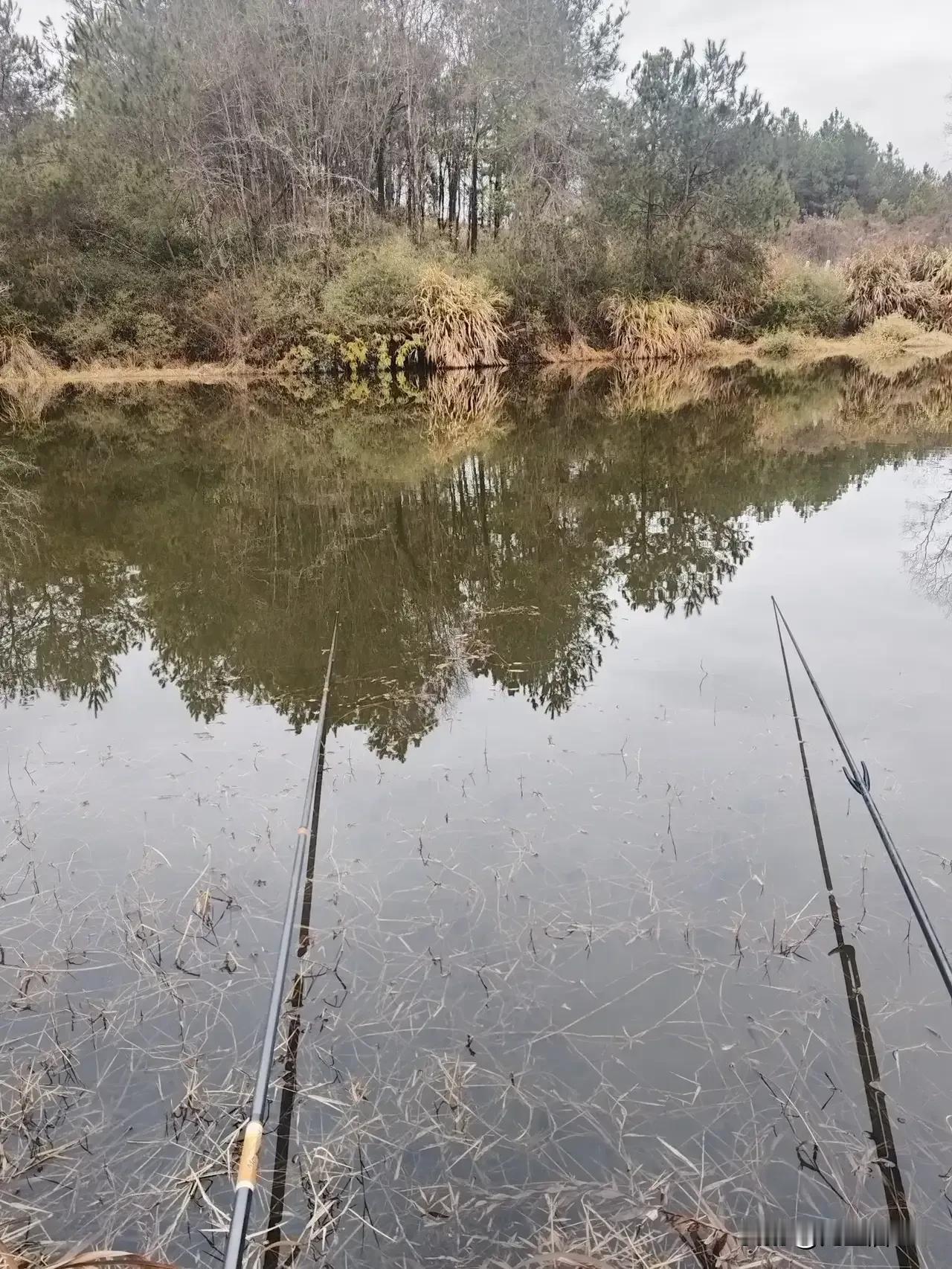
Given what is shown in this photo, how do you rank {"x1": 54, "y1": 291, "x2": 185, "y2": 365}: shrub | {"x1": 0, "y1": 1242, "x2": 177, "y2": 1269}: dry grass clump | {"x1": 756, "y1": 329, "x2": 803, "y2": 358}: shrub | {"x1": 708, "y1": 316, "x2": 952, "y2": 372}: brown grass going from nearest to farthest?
{"x1": 0, "y1": 1242, "x2": 177, "y2": 1269}: dry grass clump < {"x1": 54, "y1": 291, "x2": 185, "y2": 365}: shrub < {"x1": 708, "y1": 316, "x2": 952, "y2": 372}: brown grass < {"x1": 756, "y1": 329, "x2": 803, "y2": 358}: shrub

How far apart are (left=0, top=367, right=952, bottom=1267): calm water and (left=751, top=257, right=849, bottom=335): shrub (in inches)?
739

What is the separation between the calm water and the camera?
203 cm

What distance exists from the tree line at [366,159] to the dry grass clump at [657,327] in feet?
1.85

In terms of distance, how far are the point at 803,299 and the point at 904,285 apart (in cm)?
272

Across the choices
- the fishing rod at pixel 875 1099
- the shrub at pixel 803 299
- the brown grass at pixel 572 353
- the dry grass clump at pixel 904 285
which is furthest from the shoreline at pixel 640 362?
the fishing rod at pixel 875 1099

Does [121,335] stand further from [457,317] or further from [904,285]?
[904,285]

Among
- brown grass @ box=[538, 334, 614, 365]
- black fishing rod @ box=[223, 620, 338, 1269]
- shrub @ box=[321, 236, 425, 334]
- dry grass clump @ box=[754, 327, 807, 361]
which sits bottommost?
black fishing rod @ box=[223, 620, 338, 1269]

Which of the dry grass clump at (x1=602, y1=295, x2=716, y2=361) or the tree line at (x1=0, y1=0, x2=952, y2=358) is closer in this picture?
the tree line at (x1=0, y1=0, x2=952, y2=358)

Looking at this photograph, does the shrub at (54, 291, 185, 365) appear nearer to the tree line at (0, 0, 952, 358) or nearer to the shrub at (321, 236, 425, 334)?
the tree line at (0, 0, 952, 358)

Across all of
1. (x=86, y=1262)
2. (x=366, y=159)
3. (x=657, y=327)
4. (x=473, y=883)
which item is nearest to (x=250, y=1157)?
(x=86, y=1262)

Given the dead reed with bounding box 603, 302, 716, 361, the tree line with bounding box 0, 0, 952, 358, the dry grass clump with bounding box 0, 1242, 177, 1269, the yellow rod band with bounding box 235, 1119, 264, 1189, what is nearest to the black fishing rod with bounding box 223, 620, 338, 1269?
the yellow rod band with bounding box 235, 1119, 264, 1189

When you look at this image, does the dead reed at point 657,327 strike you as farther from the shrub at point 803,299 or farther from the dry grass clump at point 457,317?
the dry grass clump at point 457,317

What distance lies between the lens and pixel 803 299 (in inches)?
936

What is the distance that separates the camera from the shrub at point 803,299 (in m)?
23.6
